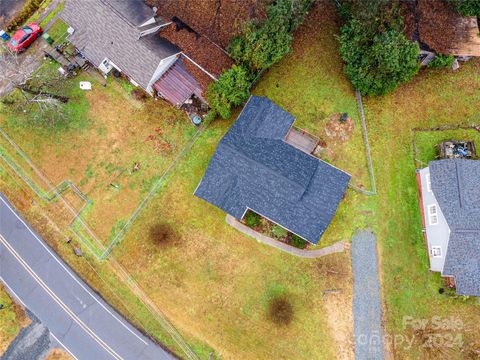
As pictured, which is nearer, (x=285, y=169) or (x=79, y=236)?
(x=285, y=169)

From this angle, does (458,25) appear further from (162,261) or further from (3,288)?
(3,288)

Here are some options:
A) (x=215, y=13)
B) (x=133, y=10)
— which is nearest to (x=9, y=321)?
(x=133, y=10)

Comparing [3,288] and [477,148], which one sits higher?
[3,288]

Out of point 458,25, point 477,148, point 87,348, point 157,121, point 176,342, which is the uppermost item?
point 157,121

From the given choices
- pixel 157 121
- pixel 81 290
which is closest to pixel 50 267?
pixel 81 290

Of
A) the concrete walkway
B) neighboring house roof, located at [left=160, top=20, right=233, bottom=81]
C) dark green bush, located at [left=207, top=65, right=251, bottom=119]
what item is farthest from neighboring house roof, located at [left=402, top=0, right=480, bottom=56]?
the concrete walkway

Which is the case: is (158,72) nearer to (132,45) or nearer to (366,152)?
(132,45)
